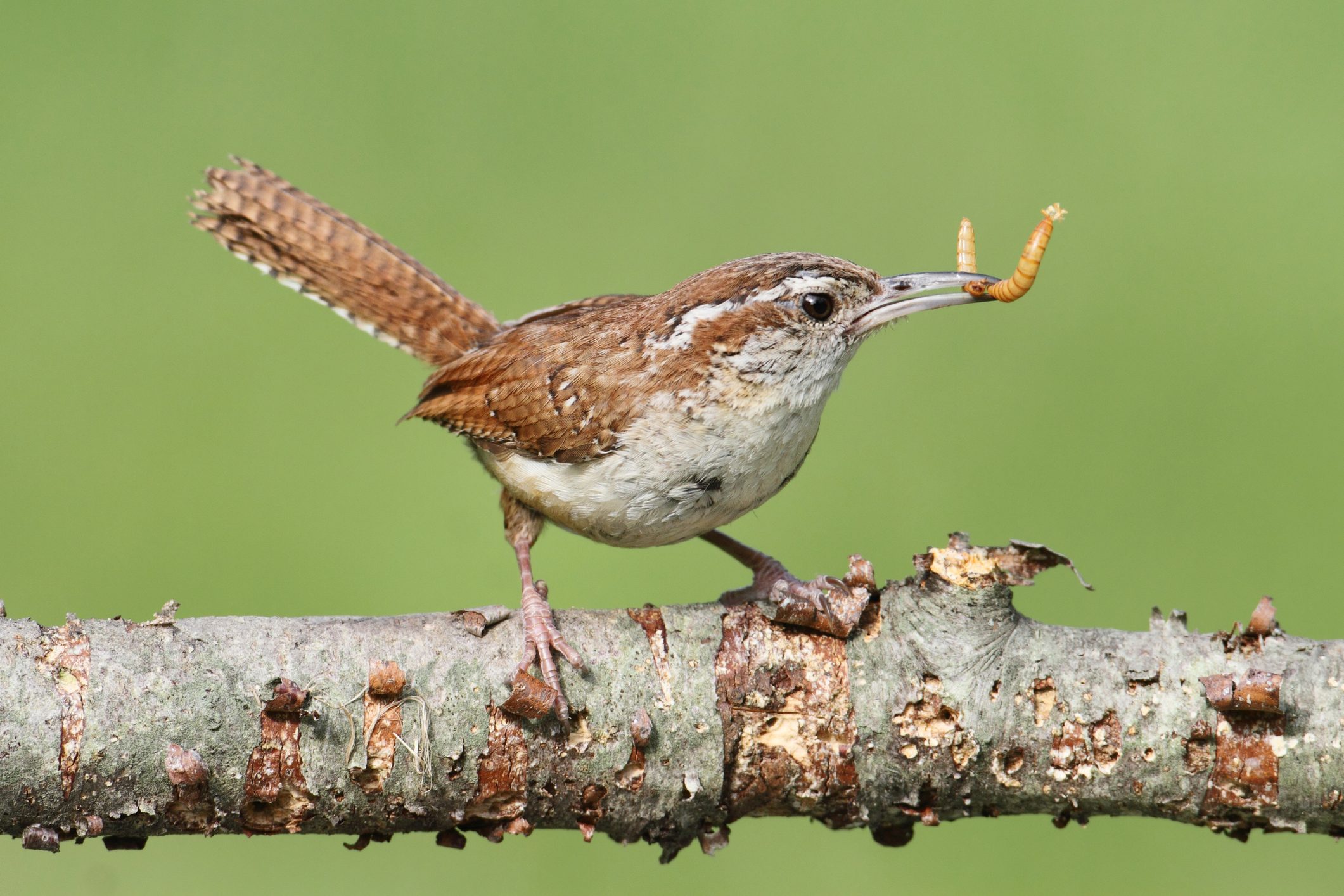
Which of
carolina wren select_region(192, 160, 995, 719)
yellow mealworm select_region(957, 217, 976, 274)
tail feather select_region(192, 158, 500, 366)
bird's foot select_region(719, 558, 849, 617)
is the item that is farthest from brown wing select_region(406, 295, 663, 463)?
yellow mealworm select_region(957, 217, 976, 274)

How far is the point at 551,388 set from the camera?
3.60 metres

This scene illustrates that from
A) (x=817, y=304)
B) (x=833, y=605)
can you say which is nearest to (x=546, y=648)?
(x=833, y=605)

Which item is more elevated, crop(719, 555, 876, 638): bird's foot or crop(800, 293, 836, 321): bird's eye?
crop(800, 293, 836, 321): bird's eye

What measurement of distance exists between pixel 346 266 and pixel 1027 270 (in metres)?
2.27

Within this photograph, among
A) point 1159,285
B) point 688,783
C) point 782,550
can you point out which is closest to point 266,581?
point 782,550

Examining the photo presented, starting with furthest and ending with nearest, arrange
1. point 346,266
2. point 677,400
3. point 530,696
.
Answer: point 346,266 → point 677,400 → point 530,696

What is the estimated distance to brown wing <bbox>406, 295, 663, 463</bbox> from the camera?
3.45 m

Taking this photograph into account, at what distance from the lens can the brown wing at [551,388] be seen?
3.45m

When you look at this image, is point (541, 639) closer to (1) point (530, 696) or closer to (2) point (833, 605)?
(1) point (530, 696)

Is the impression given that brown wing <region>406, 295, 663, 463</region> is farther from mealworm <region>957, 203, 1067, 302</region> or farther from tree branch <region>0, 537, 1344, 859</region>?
mealworm <region>957, 203, 1067, 302</region>

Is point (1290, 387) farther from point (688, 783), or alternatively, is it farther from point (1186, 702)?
point (688, 783)

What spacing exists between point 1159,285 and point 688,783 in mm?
5776

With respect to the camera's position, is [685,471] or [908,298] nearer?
[685,471]

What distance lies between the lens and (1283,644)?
2.88 m
